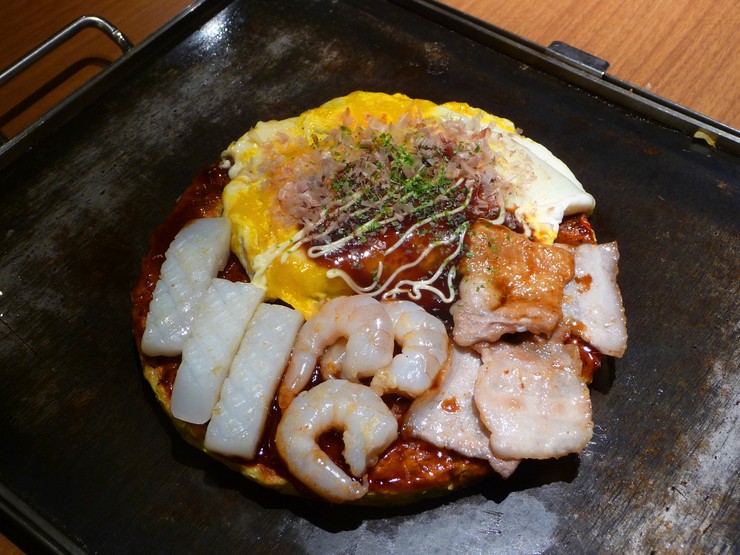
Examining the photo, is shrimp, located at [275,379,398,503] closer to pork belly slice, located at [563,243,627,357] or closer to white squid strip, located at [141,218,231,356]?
white squid strip, located at [141,218,231,356]

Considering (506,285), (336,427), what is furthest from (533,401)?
(336,427)

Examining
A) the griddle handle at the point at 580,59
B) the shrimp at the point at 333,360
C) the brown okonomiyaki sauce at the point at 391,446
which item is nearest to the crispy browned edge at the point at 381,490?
the brown okonomiyaki sauce at the point at 391,446

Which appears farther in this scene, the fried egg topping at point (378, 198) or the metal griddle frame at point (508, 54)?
the metal griddle frame at point (508, 54)

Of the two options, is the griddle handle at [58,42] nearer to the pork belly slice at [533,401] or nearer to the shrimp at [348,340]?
the shrimp at [348,340]

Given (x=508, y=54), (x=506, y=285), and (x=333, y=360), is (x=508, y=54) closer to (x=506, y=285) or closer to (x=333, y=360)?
(x=506, y=285)

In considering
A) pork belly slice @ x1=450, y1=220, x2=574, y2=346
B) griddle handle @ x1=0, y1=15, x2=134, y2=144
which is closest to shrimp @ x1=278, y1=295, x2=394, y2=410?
pork belly slice @ x1=450, y1=220, x2=574, y2=346

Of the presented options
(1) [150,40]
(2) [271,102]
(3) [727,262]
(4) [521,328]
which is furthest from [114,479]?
(3) [727,262]

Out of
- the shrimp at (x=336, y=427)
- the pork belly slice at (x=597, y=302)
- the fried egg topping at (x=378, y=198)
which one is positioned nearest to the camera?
the shrimp at (x=336, y=427)
